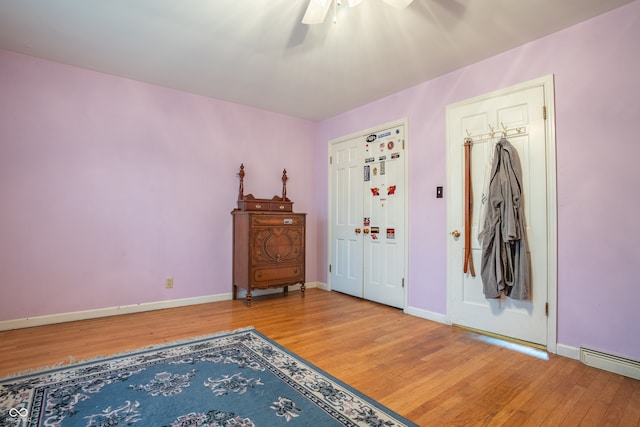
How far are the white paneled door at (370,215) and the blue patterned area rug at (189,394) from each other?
188 cm

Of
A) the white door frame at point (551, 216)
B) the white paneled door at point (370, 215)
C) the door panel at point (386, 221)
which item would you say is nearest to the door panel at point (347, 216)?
the white paneled door at point (370, 215)

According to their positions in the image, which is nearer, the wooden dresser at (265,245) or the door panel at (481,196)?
the door panel at (481,196)

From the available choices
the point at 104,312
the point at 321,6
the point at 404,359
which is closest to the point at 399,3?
the point at 321,6

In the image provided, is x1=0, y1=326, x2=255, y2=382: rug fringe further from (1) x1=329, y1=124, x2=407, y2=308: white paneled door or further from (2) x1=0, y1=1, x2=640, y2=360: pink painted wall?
(1) x1=329, y1=124, x2=407, y2=308: white paneled door

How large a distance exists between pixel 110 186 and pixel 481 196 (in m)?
3.74

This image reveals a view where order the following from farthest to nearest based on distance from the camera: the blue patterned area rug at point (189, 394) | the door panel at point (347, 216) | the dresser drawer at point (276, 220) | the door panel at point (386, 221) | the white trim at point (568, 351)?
1. the door panel at point (347, 216)
2. the dresser drawer at point (276, 220)
3. the door panel at point (386, 221)
4. the white trim at point (568, 351)
5. the blue patterned area rug at point (189, 394)

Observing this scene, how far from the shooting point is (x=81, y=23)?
2.50m

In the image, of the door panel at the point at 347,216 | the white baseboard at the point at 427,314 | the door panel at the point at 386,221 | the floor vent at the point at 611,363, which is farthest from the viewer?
the door panel at the point at 347,216

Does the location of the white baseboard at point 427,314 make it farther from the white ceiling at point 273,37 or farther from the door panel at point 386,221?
the white ceiling at point 273,37

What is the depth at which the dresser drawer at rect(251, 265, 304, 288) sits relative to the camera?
3.87 m

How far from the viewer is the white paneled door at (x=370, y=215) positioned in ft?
12.3

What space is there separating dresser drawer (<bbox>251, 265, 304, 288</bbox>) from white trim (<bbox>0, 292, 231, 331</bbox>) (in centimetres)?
59

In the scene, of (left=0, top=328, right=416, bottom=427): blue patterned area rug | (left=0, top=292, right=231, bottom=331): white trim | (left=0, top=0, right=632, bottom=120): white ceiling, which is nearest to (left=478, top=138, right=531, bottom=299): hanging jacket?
(left=0, top=0, right=632, bottom=120): white ceiling

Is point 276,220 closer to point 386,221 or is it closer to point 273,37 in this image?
point 386,221
